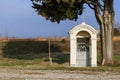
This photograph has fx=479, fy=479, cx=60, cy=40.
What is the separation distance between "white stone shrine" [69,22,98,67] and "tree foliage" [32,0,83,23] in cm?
183

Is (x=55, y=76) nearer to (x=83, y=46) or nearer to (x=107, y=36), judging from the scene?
(x=83, y=46)

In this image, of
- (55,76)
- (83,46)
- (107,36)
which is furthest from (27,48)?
(55,76)

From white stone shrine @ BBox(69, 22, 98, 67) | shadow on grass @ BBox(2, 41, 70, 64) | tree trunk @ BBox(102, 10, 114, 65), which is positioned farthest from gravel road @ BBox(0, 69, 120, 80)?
shadow on grass @ BBox(2, 41, 70, 64)

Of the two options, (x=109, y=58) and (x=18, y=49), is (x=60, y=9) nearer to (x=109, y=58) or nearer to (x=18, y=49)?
(x=109, y=58)

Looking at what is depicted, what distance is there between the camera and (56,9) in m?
43.2

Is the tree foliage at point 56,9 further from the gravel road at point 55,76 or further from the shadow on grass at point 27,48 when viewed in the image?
the shadow on grass at point 27,48

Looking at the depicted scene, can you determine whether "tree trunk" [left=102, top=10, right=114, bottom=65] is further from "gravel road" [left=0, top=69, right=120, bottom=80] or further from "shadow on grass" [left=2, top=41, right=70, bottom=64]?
"shadow on grass" [left=2, top=41, right=70, bottom=64]

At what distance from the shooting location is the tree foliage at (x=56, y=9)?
1671 inches

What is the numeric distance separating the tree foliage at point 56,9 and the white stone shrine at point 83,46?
1.83 m

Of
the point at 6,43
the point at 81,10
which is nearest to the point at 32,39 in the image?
the point at 6,43

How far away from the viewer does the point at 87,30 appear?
140ft

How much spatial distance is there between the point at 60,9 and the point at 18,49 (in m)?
28.3

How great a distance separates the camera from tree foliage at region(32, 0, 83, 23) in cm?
4244

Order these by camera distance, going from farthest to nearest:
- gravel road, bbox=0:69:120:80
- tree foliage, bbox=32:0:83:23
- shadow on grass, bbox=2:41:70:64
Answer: shadow on grass, bbox=2:41:70:64 → tree foliage, bbox=32:0:83:23 → gravel road, bbox=0:69:120:80
